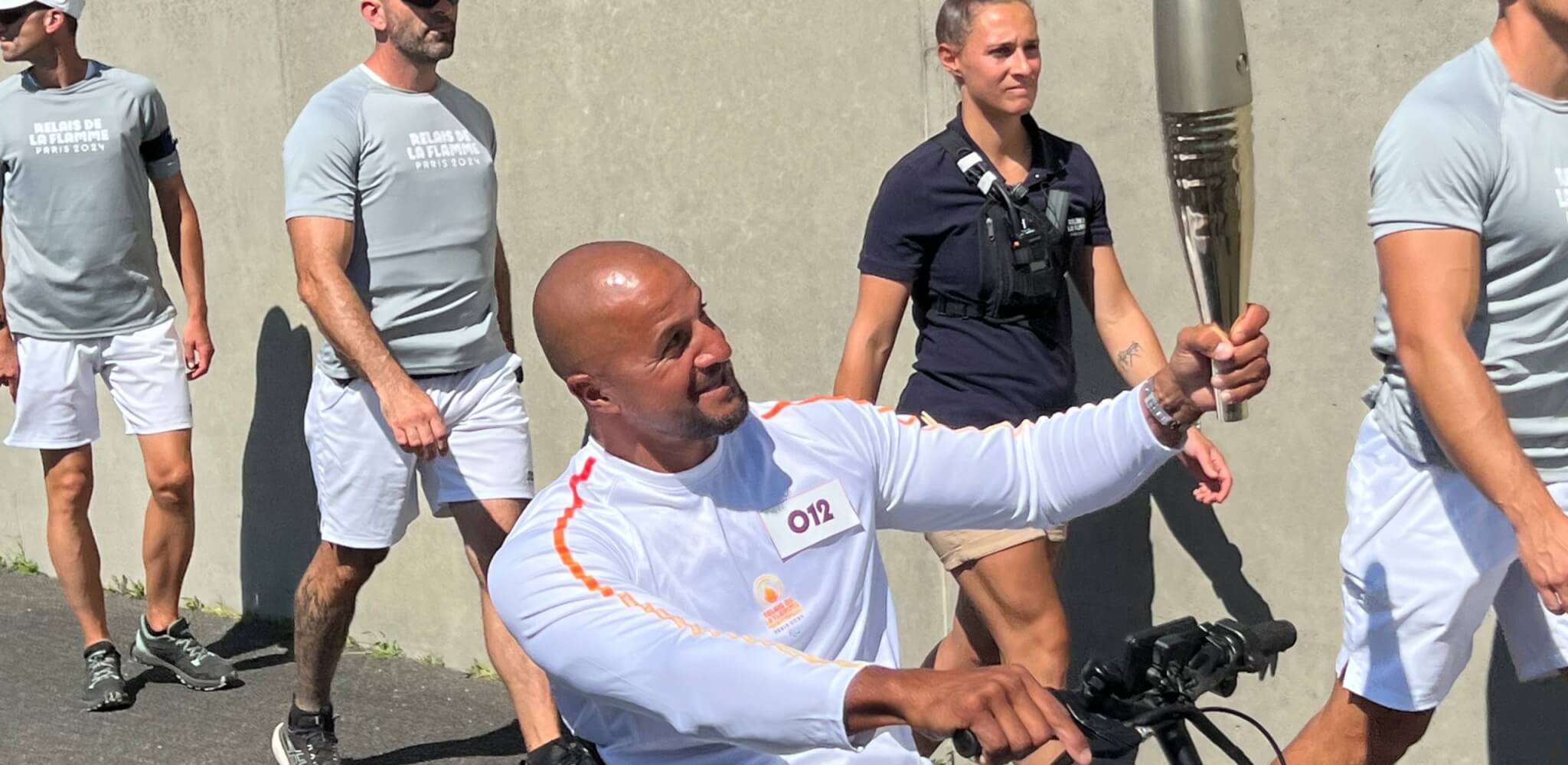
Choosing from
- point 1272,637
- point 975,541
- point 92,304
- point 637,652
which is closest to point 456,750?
point 92,304

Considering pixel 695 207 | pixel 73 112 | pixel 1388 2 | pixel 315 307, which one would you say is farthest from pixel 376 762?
pixel 1388 2

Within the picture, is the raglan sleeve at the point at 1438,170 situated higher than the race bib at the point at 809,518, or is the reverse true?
the raglan sleeve at the point at 1438,170

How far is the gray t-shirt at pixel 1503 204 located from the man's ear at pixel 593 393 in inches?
56.0

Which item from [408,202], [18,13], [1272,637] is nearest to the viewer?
[1272,637]

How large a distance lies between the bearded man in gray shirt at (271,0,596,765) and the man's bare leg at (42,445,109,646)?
1.52 metres

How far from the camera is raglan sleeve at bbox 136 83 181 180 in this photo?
676 centimetres

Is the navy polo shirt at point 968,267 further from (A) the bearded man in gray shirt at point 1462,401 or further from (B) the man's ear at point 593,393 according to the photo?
(B) the man's ear at point 593,393

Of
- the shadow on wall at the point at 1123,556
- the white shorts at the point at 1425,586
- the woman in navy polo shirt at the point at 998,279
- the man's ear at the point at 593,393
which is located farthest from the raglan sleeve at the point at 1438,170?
the shadow on wall at the point at 1123,556

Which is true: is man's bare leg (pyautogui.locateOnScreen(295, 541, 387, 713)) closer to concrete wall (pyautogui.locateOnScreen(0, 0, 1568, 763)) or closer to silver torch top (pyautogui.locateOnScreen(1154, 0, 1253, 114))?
concrete wall (pyautogui.locateOnScreen(0, 0, 1568, 763))

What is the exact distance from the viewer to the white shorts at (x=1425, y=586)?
12.3ft

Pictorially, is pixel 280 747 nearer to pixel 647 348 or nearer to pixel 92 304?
pixel 92 304

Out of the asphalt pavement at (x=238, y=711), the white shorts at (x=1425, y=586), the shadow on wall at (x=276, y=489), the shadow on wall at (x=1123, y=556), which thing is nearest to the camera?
the white shorts at (x=1425, y=586)

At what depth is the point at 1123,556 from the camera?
206 inches

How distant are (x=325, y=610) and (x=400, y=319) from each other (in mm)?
865
